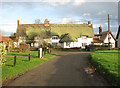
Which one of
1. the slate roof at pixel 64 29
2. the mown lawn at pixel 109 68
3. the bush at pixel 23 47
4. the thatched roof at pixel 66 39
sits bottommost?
the mown lawn at pixel 109 68

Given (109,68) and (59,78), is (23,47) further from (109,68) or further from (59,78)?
(109,68)

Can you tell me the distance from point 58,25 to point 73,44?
12.0m

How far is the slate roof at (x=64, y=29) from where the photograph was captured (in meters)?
50.6

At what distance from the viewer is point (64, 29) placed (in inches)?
2068

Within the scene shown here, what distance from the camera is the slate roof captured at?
5057 cm

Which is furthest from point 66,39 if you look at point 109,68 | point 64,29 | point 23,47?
point 109,68

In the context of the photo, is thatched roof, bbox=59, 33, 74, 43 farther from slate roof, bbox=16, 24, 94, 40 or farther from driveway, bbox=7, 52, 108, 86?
driveway, bbox=7, 52, 108, 86

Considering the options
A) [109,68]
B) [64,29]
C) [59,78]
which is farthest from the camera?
[64,29]

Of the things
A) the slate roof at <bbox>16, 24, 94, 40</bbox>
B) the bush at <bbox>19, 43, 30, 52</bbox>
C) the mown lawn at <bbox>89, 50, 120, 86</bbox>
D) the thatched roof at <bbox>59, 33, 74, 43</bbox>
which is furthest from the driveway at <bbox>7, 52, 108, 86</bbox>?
the slate roof at <bbox>16, 24, 94, 40</bbox>

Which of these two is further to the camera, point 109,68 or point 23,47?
point 23,47

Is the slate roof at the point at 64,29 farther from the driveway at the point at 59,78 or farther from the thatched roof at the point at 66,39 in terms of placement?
the driveway at the point at 59,78

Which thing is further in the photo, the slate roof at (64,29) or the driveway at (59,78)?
the slate roof at (64,29)

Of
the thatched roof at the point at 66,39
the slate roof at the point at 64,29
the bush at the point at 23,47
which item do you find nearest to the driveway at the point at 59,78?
the bush at the point at 23,47

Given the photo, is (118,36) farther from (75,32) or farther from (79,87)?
(79,87)
